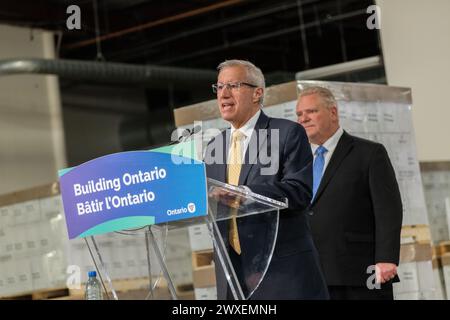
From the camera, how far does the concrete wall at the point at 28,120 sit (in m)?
8.47

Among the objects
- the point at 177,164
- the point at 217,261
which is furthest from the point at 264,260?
the point at 177,164

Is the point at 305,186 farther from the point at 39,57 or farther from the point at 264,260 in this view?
the point at 39,57

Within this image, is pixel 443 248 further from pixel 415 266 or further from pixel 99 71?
pixel 99 71

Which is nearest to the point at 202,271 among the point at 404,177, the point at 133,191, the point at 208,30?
the point at 404,177

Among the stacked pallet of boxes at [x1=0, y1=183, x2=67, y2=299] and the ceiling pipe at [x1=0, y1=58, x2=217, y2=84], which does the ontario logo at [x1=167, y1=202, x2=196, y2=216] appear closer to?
the stacked pallet of boxes at [x1=0, y1=183, x2=67, y2=299]

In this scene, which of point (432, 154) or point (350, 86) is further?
point (432, 154)

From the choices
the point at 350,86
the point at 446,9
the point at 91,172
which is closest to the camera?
the point at 91,172

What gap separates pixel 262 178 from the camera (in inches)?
112

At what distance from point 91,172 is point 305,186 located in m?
0.69

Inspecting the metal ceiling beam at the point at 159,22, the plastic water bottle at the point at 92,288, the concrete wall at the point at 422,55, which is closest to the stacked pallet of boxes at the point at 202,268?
the plastic water bottle at the point at 92,288

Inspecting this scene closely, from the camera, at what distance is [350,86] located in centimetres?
476

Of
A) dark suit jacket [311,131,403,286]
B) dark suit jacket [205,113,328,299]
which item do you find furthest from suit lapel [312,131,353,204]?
dark suit jacket [205,113,328,299]

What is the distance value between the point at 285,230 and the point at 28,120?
20.3 ft

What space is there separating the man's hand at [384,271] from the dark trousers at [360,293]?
0.08m
